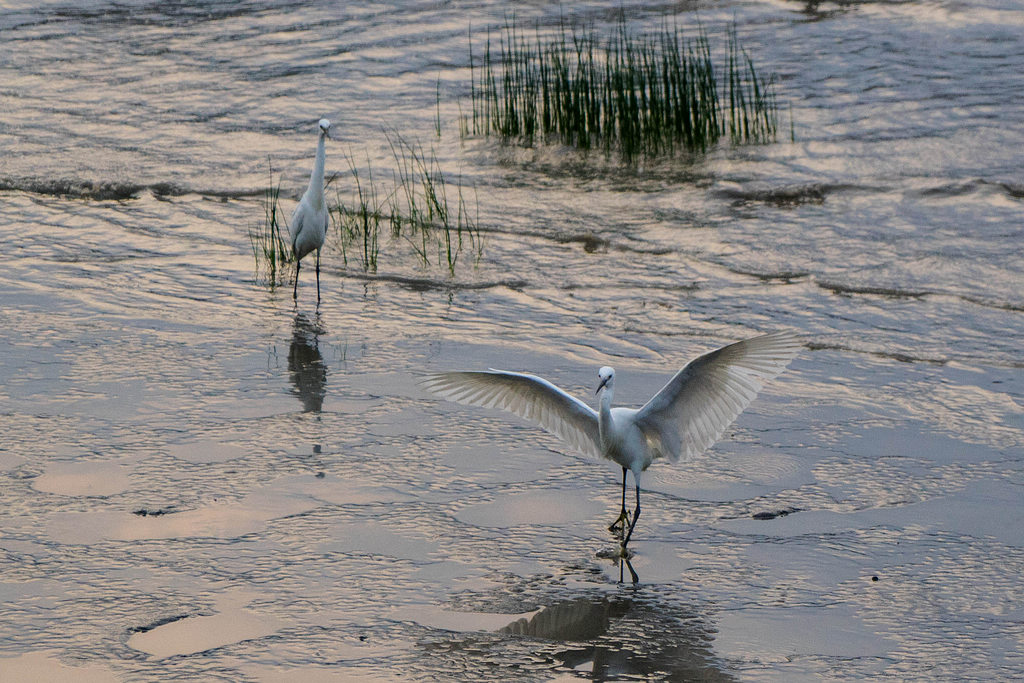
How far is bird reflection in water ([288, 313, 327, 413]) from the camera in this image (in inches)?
237

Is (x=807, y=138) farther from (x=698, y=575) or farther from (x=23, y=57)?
(x=23, y=57)

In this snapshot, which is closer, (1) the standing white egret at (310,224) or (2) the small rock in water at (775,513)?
(2) the small rock in water at (775,513)

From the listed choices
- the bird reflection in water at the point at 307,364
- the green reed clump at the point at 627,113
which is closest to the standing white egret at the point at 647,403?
the bird reflection in water at the point at 307,364

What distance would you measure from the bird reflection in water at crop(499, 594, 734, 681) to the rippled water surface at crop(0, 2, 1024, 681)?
0.01 meters

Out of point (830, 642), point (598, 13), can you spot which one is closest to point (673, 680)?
point (830, 642)

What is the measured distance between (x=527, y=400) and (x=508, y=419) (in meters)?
0.88

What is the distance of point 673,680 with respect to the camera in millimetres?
3771

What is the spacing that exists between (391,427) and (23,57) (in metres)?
12.3

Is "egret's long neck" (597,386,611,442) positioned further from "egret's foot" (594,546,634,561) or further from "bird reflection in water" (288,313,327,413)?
"bird reflection in water" (288,313,327,413)

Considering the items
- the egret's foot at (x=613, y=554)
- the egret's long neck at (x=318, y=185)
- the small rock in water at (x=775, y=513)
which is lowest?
the egret's foot at (x=613, y=554)

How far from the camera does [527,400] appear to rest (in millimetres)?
4961

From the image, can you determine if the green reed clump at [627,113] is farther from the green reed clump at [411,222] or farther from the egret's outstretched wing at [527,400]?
the egret's outstretched wing at [527,400]

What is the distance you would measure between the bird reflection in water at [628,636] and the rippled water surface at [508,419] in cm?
1

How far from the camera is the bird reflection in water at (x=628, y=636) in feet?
12.6
